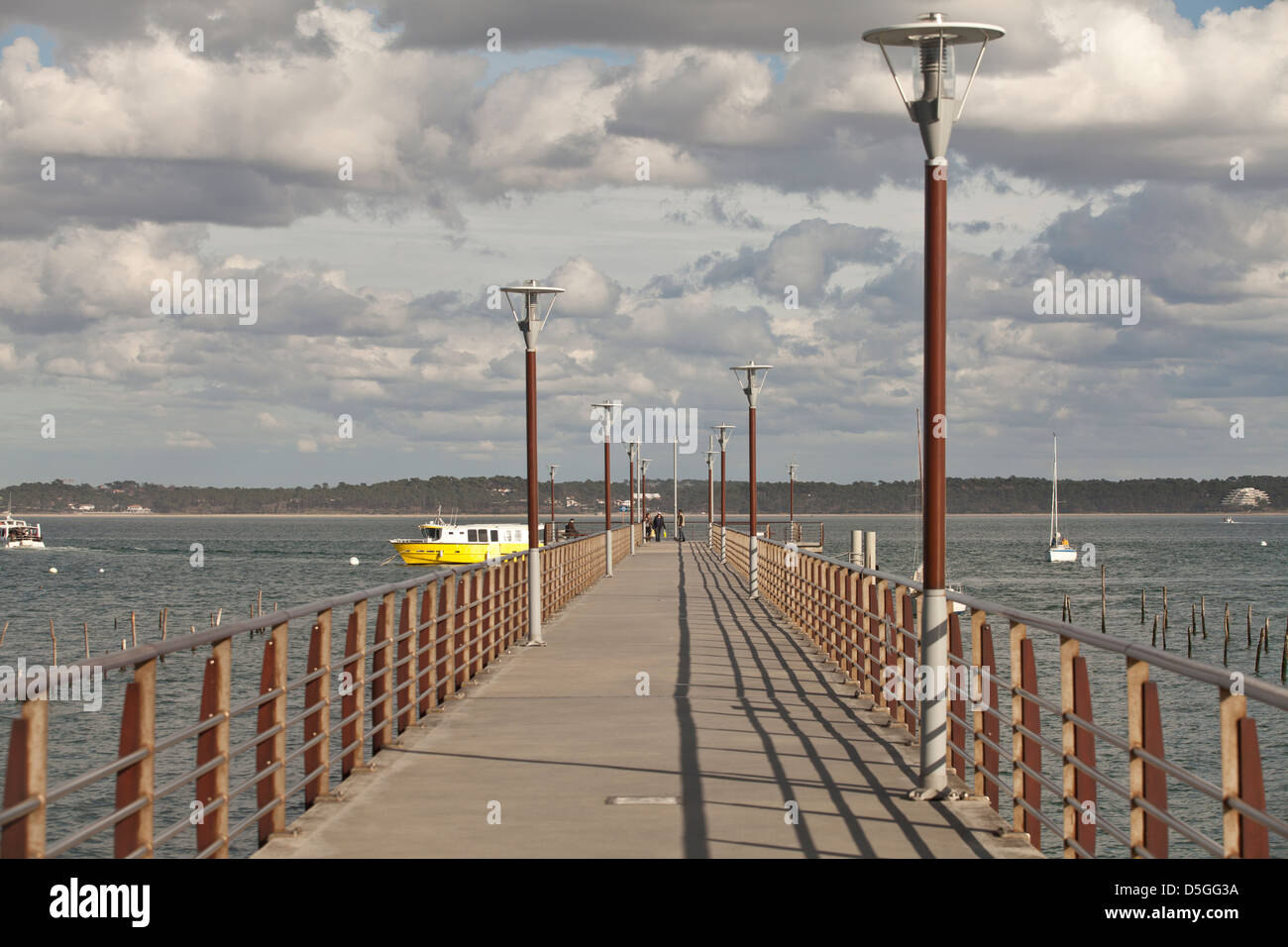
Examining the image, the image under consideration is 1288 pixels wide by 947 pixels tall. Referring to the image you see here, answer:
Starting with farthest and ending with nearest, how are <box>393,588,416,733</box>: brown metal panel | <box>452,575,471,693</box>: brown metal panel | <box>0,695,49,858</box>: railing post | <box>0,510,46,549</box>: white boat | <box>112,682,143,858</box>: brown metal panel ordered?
<box>0,510,46,549</box>: white boat < <box>452,575,471,693</box>: brown metal panel < <box>393,588,416,733</box>: brown metal panel < <box>112,682,143,858</box>: brown metal panel < <box>0,695,49,858</box>: railing post

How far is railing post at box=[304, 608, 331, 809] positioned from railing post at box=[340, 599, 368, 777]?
2.49ft

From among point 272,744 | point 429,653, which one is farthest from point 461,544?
point 272,744

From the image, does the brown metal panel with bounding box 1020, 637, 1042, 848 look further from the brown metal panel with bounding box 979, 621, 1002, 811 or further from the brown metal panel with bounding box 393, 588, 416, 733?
the brown metal panel with bounding box 393, 588, 416, 733

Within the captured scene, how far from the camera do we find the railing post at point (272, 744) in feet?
26.4

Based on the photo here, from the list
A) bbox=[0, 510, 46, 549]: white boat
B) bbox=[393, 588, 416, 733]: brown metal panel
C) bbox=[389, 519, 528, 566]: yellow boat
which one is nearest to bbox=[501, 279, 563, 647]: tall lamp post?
bbox=[393, 588, 416, 733]: brown metal panel

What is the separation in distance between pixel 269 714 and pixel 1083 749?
4183 mm

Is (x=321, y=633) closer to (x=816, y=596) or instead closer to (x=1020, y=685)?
(x=1020, y=685)

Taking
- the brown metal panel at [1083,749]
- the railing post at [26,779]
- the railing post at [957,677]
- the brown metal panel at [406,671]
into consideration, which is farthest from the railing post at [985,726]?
the railing post at [26,779]

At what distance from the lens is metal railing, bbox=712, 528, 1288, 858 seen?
5.26 meters

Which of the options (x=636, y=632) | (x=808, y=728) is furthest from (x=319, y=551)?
(x=808, y=728)

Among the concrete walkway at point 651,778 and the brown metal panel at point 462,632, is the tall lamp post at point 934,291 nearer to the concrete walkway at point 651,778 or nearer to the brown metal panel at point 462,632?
the concrete walkway at point 651,778

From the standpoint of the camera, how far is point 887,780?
389 inches

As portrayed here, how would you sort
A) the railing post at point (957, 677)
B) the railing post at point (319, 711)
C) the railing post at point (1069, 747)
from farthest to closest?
1. the railing post at point (957, 677)
2. the railing post at point (319, 711)
3. the railing post at point (1069, 747)
